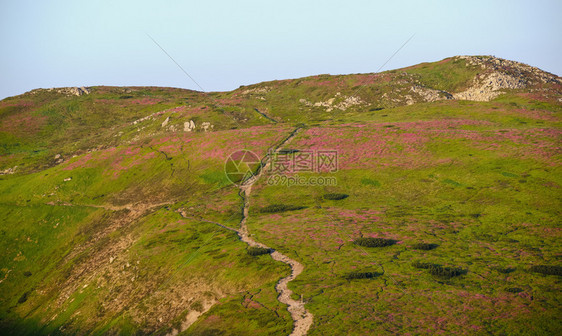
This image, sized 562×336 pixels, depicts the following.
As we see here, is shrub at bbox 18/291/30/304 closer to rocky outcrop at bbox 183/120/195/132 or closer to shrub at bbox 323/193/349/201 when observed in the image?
shrub at bbox 323/193/349/201

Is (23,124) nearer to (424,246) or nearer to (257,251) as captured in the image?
(257,251)

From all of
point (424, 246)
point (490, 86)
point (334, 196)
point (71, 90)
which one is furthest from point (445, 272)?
point (71, 90)

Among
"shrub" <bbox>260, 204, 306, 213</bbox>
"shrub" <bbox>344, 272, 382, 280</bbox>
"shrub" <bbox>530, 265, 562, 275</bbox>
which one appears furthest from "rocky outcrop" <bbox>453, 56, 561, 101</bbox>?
"shrub" <bbox>344, 272, 382, 280</bbox>

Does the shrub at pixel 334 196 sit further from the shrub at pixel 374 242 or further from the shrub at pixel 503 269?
the shrub at pixel 503 269

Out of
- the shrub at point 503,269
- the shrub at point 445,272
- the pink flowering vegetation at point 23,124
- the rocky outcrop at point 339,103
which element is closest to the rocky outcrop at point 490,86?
the rocky outcrop at point 339,103

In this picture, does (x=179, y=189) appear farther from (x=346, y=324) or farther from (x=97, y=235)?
(x=346, y=324)

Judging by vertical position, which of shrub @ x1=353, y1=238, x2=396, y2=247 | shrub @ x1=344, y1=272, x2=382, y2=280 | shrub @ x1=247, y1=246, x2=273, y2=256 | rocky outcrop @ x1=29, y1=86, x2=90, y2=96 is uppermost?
rocky outcrop @ x1=29, y1=86, x2=90, y2=96
